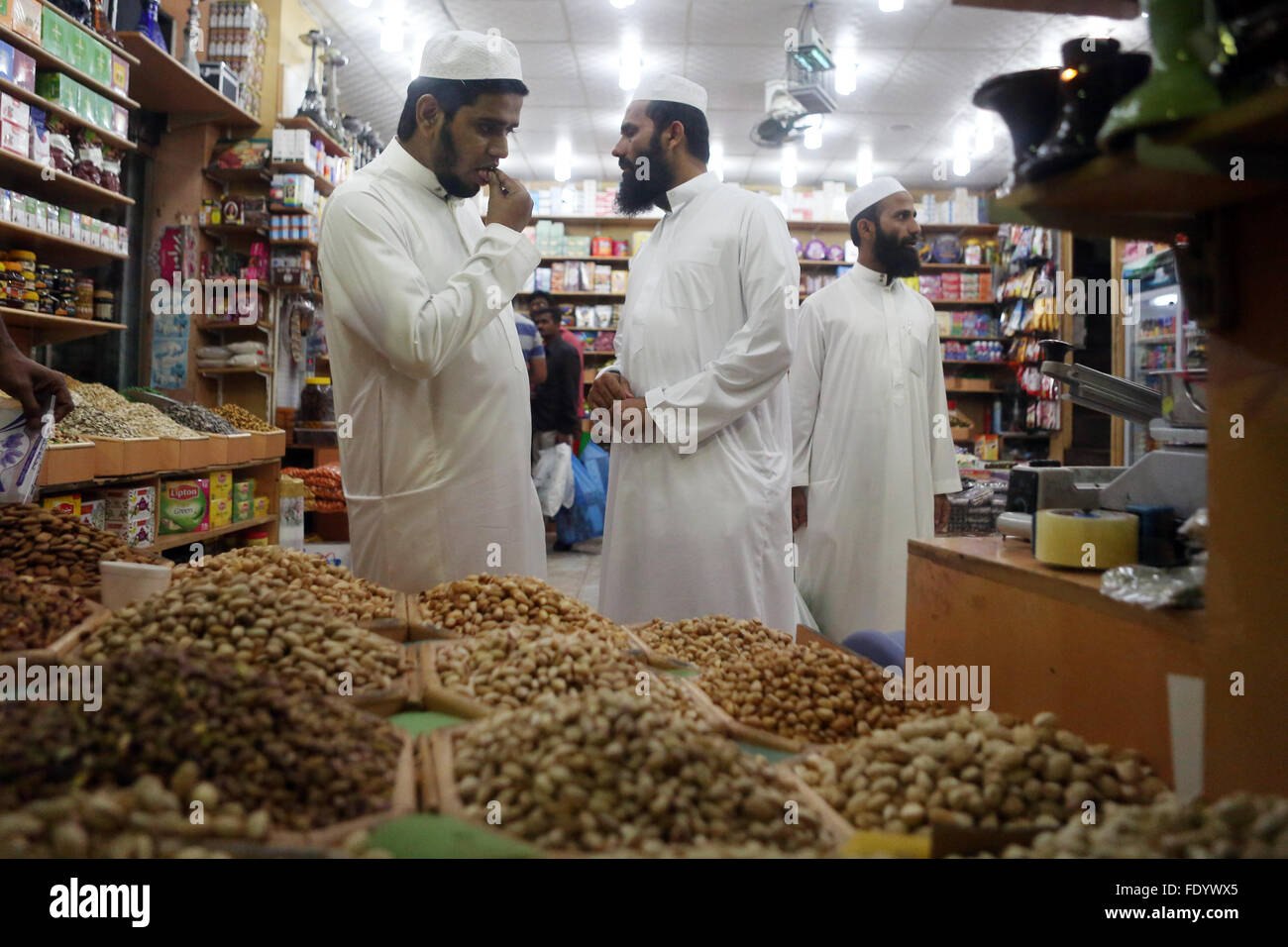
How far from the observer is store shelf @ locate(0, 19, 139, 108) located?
11.2 feet

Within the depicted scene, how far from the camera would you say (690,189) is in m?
2.49

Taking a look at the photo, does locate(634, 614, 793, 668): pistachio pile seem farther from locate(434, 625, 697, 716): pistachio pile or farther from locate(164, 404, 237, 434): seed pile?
locate(164, 404, 237, 434): seed pile

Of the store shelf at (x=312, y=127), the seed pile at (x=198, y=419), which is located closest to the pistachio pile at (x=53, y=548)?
the seed pile at (x=198, y=419)

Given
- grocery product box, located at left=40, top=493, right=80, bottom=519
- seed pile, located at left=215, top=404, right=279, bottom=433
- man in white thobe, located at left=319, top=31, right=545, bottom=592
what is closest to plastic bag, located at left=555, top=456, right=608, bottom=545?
seed pile, located at left=215, top=404, right=279, bottom=433

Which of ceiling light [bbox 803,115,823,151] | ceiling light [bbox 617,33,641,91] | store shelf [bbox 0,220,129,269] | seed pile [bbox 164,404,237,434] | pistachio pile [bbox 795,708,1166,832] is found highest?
ceiling light [bbox 617,33,641,91]

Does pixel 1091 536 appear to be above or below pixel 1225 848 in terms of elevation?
above

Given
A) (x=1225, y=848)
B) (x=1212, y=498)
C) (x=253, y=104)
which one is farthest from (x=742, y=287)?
(x=253, y=104)

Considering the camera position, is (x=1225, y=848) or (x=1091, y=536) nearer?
(x=1225, y=848)

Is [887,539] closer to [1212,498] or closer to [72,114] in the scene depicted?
[1212,498]

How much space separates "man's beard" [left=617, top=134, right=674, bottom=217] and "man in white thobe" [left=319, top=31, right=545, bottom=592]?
1.91ft

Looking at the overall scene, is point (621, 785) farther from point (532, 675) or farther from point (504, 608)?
point (504, 608)

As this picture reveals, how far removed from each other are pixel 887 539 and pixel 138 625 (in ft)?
7.92

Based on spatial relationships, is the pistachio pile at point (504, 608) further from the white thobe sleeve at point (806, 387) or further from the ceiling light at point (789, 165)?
the ceiling light at point (789, 165)
